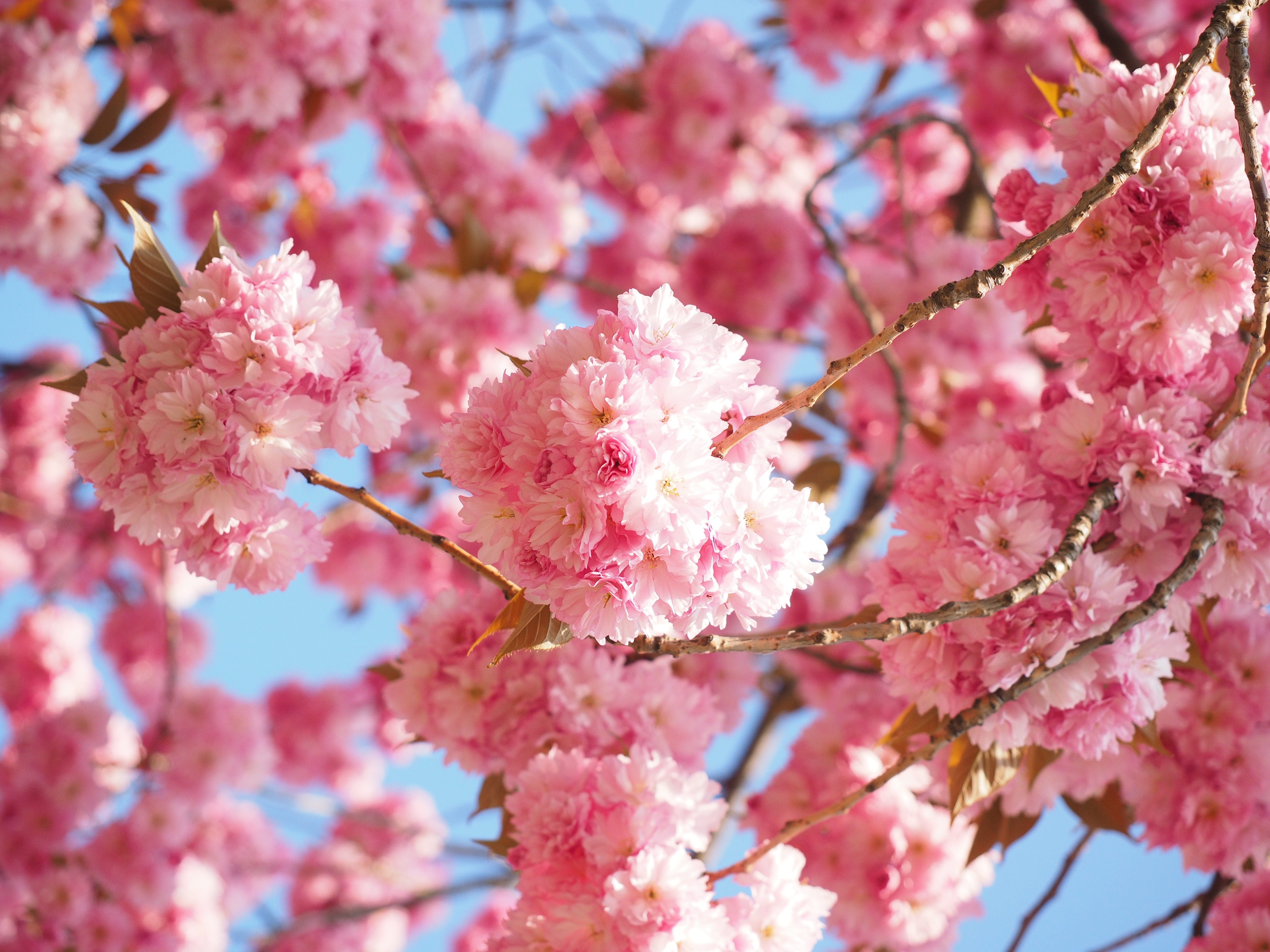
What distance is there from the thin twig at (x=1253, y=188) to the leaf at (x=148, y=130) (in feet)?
6.30

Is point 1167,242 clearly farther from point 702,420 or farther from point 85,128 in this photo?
point 85,128

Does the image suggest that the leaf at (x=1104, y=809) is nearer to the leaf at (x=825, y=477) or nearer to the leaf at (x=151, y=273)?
the leaf at (x=825, y=477)

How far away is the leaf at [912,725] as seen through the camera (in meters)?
1.15

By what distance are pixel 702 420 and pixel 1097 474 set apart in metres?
0.55

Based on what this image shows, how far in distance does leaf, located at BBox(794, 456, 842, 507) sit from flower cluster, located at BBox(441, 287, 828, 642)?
4.33ft

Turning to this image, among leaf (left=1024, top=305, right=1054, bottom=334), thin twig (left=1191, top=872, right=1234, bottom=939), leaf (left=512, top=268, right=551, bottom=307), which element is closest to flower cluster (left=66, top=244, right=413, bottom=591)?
leaf (left=1024, top=305, right=1054, bottom=334)

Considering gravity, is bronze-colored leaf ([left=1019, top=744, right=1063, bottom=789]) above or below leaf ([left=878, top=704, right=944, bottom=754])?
below

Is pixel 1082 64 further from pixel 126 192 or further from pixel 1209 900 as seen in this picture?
pixel 126 192

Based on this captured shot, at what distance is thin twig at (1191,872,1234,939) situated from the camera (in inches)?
59.2

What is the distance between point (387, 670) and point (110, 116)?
142 cm

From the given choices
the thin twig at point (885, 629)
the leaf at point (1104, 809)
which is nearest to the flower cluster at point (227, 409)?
the thin twig at point (885, 629)

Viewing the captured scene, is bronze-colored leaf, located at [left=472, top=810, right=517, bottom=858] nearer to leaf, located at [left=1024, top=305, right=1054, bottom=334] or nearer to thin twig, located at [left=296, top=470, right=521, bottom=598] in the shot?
thin twig, located at [left=296, top=470, right=521, bottom=598]

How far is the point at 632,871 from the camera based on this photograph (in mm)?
1085

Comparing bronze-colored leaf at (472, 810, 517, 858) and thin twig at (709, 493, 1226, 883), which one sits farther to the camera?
bronze-colored leaf at (472, 810, 517, 858)
